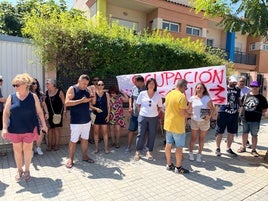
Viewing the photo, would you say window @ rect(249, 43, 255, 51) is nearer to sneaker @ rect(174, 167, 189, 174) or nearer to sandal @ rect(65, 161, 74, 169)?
sneaker @ rect(174, 167, 189, 174)

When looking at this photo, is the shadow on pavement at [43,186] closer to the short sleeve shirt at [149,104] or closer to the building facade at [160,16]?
the short sleeve shirt at [149,104]

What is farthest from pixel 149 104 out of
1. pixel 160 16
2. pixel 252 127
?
pixel 160 16

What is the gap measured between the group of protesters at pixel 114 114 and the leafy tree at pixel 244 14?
126 cm

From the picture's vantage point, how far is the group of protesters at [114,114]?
13.4 ft

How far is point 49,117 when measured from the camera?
5.79m

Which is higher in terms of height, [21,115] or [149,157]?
[21,115]

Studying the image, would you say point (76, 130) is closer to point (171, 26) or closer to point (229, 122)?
point (229, 122)

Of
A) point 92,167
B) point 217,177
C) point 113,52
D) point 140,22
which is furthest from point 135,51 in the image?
point 140,22

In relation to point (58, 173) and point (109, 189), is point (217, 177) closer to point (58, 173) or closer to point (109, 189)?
point (109, 189)

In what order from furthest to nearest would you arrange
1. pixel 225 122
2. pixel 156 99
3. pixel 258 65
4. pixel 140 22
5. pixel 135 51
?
pixel 258 65 < pixel 140 22 < pixel 135 51 < pixel 225 122 < pixel 156 99

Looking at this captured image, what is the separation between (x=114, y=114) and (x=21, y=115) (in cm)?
252

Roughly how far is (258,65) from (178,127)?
70.0ft

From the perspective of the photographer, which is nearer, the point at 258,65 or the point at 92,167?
the point at 92,167

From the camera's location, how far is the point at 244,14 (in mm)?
5113
